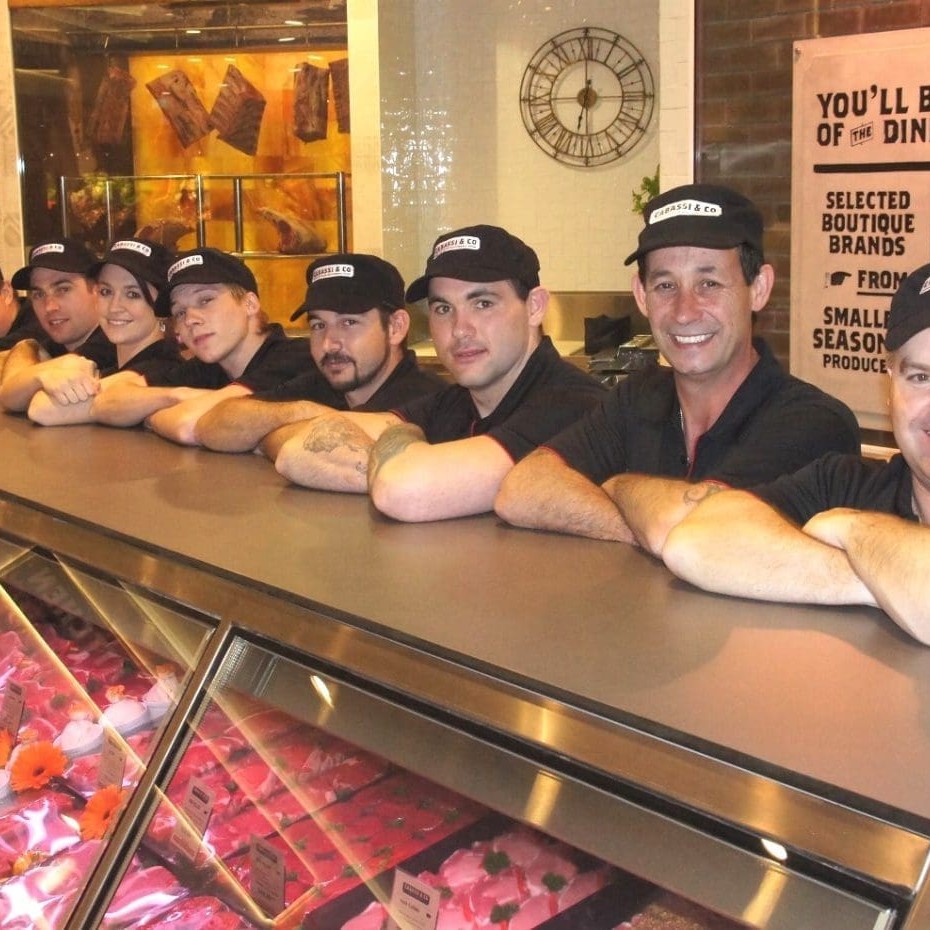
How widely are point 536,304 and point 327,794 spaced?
1480mm

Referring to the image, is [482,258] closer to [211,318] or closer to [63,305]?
[211,318]

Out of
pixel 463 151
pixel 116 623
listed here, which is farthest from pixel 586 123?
pixel 116 623

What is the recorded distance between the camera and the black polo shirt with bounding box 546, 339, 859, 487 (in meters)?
2.32

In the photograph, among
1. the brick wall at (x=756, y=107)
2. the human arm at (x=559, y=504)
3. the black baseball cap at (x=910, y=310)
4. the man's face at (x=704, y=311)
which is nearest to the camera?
the black baseball cap at (x=910, y=310)

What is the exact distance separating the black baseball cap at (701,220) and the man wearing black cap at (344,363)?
44.8 inches

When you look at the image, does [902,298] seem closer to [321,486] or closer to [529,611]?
[529,611]

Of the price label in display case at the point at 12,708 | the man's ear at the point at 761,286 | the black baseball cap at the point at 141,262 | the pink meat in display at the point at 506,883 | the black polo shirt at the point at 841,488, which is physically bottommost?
the price label in display case at the point at 12,708

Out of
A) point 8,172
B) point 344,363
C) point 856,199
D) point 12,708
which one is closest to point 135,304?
point 344,363

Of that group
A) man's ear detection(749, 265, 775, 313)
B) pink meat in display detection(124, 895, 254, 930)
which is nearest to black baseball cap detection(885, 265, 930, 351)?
man's ear detection(749, 265, 775, 313)

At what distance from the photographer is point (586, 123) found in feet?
23.7

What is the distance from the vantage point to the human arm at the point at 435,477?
242 cm

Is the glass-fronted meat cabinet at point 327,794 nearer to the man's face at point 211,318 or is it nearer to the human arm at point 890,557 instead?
the human arm at point 890,557

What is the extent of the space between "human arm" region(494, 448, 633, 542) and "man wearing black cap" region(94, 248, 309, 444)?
148 centimetres

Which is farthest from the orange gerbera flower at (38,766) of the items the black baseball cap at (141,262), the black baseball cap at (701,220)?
the black baseball cap at (141,262)
